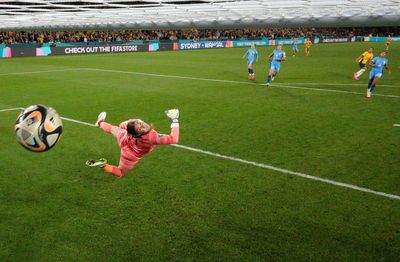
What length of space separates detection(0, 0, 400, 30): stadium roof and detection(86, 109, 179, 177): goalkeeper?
14066mm

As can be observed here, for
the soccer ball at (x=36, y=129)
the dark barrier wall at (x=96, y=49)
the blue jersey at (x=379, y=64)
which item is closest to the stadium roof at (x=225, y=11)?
the dark barrier wall at (x=96, y=49)

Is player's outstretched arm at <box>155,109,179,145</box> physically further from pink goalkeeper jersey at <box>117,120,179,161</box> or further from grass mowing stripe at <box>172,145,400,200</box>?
grass mowing stripe at <box>172,145,400,200</box>

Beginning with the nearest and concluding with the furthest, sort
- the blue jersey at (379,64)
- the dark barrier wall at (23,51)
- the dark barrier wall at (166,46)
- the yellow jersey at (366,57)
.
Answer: the blue jersey at (379,64) → the yellow jersey at (366,57) → the dark barrier wall at (23,51) → the dark barrier wall at (166,46)

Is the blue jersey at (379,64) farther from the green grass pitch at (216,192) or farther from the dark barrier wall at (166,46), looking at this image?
the dark barrier wall at (166,46)

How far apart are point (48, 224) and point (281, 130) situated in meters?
6.13

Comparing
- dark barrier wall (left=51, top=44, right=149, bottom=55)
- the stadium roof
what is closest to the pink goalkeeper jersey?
the stadium roof

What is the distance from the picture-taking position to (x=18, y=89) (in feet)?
49.4

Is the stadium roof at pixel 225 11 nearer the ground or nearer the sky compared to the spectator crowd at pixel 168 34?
nearer the sky

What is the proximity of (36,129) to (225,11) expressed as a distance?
27.6 m

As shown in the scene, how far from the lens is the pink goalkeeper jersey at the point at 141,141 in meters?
4.87

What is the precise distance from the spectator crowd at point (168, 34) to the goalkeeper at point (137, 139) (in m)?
41.7

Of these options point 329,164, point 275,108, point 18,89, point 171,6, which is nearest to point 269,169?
point 329,164

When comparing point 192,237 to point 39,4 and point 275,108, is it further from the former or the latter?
point 39,4

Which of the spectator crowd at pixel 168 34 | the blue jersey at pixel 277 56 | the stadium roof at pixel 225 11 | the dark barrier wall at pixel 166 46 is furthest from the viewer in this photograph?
the spectator crowd at pixel 168 34
